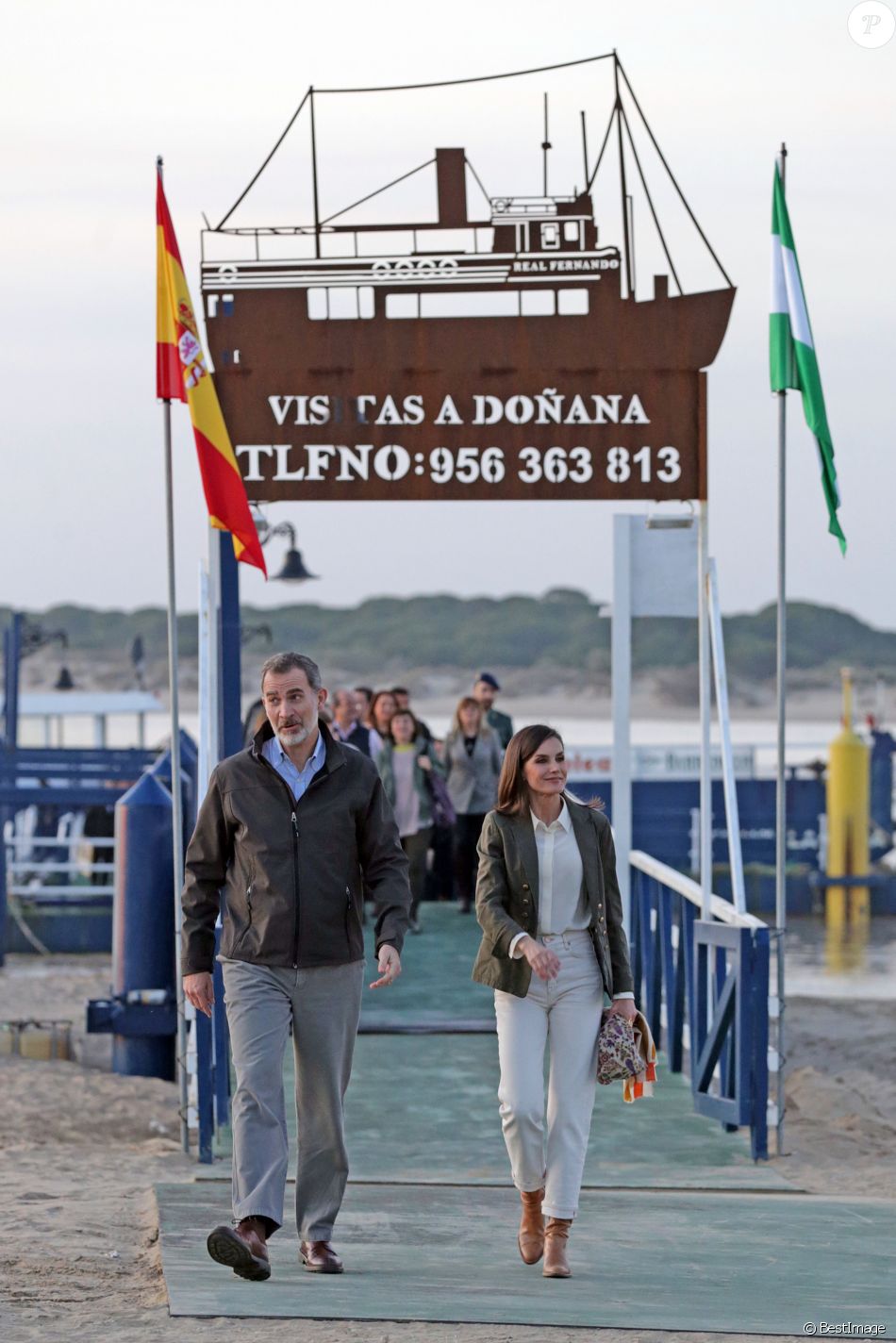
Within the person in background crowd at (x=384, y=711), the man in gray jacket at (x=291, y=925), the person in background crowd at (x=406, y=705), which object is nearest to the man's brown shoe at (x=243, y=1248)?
the man in gray jacket at (x=291, y=925)

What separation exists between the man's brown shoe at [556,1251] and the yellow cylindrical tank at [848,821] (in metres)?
20.3

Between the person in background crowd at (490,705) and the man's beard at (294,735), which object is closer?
the man's beard at (294,735)

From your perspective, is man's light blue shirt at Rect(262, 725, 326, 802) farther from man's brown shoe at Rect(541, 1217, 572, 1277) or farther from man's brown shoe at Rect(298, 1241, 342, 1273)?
man's brown shoe at Rect(541, 1217, 572, 1277)

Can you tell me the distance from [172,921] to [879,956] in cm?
1300

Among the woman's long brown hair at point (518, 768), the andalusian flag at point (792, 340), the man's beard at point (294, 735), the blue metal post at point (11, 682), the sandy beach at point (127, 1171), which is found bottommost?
the sandy beach at point (127, 1171)

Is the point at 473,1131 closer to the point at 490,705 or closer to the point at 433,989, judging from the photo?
the point at 433,989

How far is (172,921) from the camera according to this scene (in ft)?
32.7

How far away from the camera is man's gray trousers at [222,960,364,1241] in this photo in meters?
5.20

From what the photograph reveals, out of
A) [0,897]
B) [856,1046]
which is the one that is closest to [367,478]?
[856,1046]

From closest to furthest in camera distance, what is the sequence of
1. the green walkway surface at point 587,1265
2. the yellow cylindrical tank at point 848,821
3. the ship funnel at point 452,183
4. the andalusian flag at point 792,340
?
the green walkway surface at point 587,1265
the andalusian flag at point 792,340
the ship funnel at point 452,183
the yellow cylindrical tank at point 848,821

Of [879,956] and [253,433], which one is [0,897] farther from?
[253,433]

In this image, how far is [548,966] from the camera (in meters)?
5.40

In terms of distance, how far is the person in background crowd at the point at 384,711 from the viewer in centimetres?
1259

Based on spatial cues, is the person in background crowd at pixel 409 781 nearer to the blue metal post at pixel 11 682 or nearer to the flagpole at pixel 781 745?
the flagpole at pixel 781 745
